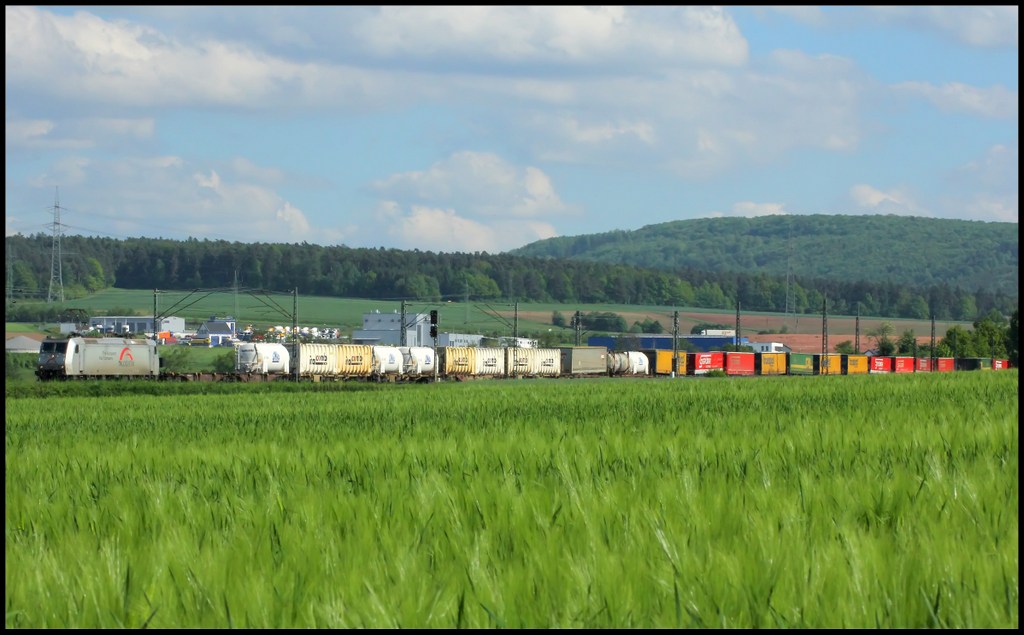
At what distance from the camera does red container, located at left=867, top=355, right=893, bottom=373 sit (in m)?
116

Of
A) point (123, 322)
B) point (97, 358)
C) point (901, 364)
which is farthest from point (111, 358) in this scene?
point (901, 364)

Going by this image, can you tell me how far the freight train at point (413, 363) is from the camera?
73.2m

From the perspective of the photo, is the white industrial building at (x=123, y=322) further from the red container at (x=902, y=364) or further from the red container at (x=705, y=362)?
the red container at (x=902, y=364)

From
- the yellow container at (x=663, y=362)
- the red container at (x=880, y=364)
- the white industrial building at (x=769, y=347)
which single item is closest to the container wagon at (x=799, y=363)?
the red container at (x=880, y=364)

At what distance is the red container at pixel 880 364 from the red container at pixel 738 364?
1950cm

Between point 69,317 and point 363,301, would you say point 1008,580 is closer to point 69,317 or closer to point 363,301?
point 69,317

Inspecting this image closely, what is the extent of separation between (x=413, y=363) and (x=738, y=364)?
30.8m

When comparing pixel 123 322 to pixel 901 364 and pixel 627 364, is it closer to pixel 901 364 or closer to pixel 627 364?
pixel 627 364

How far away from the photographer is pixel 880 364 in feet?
386

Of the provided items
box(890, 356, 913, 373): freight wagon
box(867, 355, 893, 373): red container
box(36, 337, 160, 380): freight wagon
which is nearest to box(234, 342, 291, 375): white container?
box(36, 337, 160, 380): freight wagon

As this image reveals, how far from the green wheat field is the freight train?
6232 centimetres

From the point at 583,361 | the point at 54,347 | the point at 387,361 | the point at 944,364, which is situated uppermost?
the point at 54,347

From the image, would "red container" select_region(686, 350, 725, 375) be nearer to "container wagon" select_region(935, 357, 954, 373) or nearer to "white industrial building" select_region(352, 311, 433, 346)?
"container wagon" select_region(935, 357, 954, 373)

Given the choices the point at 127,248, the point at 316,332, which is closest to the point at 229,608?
the point at 316,332
